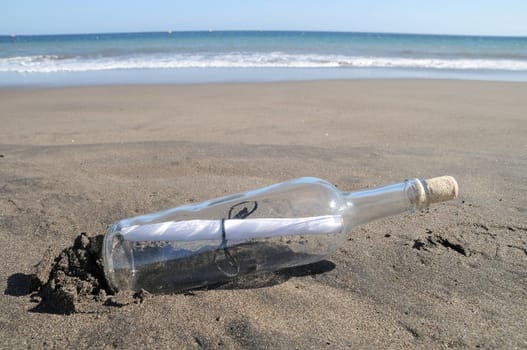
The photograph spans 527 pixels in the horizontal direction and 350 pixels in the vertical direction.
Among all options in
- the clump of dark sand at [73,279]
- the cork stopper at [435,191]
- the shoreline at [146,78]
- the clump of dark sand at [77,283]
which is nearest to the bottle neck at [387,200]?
the cork stopper at [435,191]

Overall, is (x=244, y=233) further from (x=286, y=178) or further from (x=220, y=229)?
(x=286, y=178)

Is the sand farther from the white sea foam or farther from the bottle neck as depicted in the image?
the white sea foam

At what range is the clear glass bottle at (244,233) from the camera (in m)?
1.41

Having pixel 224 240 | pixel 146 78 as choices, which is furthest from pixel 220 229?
pixel 146 78

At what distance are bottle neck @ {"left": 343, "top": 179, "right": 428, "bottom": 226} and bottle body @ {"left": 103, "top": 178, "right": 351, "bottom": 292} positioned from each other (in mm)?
47

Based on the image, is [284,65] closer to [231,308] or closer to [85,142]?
[85,142]

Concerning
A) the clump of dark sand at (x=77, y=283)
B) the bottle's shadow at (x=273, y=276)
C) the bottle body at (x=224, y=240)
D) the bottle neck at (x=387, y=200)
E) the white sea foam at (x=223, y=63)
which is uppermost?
the white sea foam at (x=223, y=63)

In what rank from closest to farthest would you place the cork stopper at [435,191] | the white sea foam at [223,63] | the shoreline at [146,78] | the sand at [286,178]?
the sand at [286,178], the cork stopper at [435,191], the shoreline at [146,78], the white sea foam at [223,63]

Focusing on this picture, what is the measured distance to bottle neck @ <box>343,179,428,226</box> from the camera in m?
1.48

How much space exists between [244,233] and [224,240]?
7cm

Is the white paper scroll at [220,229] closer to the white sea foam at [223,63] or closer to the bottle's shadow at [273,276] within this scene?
the bottle's shadow at [273,276]

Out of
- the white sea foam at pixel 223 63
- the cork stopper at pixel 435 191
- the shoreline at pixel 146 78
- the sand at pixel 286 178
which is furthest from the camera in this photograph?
the white sea foam at pixel 223 63

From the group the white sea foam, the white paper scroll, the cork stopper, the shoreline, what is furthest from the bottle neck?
the white sea foam

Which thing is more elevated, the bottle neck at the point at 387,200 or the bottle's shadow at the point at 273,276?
the bottle neck at the point at 387,200
